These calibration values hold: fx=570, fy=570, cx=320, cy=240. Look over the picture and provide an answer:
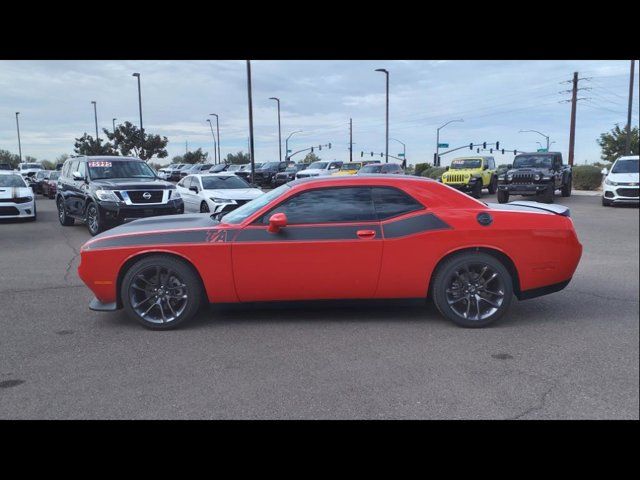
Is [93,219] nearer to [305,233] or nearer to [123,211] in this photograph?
[123,211]

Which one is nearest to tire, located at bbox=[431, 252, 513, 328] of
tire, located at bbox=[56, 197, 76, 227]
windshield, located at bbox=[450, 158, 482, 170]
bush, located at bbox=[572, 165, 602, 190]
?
tire, located at bbox=[56, 197, 76, 227]

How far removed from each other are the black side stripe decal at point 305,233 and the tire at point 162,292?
2.06 feet

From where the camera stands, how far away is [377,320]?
5625 mm

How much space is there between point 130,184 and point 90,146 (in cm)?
4663

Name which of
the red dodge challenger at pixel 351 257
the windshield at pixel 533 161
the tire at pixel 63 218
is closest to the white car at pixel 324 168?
the windshield at pixel 533 161

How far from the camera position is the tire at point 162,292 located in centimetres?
541

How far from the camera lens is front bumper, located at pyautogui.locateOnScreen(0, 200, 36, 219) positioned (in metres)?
16.0

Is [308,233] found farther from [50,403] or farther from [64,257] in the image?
[64,257]

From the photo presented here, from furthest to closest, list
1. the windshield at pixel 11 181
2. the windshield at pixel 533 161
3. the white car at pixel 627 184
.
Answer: the windshield at pixel 533 161 < the windshield at pixel 11 181 < the white car at pixel 627 184

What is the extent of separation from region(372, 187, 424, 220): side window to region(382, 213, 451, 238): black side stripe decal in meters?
0.10

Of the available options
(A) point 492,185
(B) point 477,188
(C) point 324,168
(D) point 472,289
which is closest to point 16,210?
(D) point 472,289

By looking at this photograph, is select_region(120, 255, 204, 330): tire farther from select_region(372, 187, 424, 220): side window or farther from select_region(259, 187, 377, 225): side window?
select_region(372, 187, 424, 220): side window

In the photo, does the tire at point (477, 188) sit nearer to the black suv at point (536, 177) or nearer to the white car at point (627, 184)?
the black suv at point (536, 177)

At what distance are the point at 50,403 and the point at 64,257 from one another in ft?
23.0
